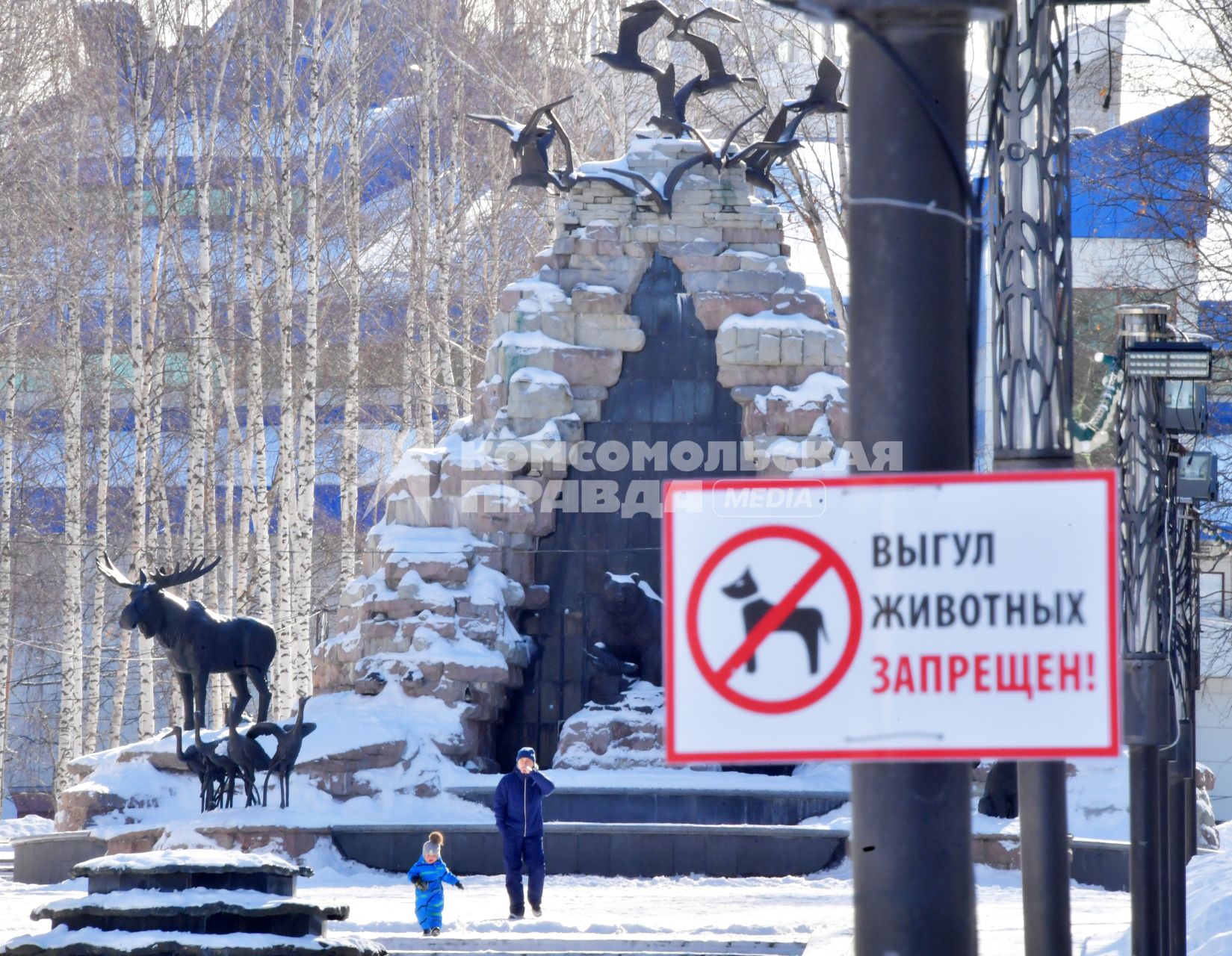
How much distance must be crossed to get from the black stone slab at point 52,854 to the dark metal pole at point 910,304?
57.2 feet

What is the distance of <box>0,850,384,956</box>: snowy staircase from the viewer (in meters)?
9.45

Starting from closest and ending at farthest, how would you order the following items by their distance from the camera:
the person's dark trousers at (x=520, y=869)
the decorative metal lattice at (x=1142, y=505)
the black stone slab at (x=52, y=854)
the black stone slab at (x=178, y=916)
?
the black stone slab at (x=178, y=916) → the decorative metal lattice at (x=1142, y=505) → the person's dark trousers at (x=520, y=869) → the black stone slab at (x=52, y=854)

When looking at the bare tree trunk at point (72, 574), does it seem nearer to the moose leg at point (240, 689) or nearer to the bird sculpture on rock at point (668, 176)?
the moose leg at point (240, 689)

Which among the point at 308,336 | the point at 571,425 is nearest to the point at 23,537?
the point at 308,336

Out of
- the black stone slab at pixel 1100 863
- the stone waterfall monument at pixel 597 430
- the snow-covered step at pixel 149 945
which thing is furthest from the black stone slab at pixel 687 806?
the snow-covered step at pixel 149 945

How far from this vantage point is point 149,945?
942cm

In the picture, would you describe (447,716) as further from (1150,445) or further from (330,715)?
(1150,445)

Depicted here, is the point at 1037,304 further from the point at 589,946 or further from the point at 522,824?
the point at 522,824

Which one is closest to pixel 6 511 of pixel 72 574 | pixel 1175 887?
pixel 72 574

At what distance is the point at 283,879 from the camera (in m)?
10.2

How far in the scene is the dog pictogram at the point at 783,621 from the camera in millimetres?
2973

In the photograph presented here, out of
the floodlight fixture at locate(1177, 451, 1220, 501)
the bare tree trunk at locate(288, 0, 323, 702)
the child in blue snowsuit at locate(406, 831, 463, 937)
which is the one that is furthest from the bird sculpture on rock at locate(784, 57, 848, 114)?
the child in blue snowsuit at locate(406, 831, 463, 937)

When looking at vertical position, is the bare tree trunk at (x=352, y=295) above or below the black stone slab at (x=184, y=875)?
above

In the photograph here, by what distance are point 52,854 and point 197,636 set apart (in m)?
2.65
